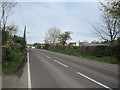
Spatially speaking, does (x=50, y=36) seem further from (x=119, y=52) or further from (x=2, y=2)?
(x=119, y=52)

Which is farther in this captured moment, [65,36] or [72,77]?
[65,36]

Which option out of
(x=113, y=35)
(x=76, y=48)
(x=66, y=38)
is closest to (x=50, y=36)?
(x=66, y=38)

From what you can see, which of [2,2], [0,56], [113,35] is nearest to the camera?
[0,56]

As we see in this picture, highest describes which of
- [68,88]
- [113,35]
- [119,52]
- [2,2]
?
[2,2]

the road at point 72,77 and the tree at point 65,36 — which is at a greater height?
the tree at point 65,36

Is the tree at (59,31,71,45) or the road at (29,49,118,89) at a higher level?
the tree at (59,31,71,45)

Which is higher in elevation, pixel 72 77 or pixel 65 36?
pixel 65 36

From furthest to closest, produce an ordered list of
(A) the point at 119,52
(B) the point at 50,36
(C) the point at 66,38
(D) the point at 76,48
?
(B) the point at 50,36, (C) the point at 66,38, (D) the point at 76,48, (A) the point at 119,52

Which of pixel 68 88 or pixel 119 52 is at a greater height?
pixel 119 52

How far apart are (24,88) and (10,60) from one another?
6.16m

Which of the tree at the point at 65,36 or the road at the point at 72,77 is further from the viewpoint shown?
the tree at the point at 65,36

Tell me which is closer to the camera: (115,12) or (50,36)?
(115,12)

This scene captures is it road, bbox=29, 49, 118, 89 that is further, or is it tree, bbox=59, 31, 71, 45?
tree, bbox=59, 31, 71, 45

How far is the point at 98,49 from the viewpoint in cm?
1975
